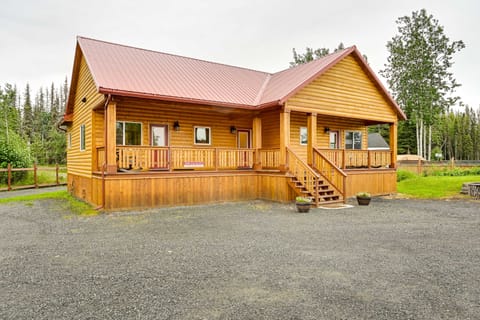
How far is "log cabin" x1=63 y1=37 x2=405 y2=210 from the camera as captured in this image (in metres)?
10.5

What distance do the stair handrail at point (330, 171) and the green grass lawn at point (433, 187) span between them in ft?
15.1

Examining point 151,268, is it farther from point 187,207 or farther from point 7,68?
point 7,68

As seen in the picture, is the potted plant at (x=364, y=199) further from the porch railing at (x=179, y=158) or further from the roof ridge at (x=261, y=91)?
the roof ridge at (x=261, y=91)

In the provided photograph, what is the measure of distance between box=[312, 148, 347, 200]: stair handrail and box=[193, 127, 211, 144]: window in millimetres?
4686

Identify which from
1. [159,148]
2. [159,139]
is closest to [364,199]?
[159,148]

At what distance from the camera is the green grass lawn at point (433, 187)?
46.0 ft

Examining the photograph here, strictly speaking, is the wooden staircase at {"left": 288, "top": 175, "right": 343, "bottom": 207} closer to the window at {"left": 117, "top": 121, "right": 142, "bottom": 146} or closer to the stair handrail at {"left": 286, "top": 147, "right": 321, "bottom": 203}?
the stair handrail at {"left": 286, "top": 147, "right": 321, "bottom": 203}

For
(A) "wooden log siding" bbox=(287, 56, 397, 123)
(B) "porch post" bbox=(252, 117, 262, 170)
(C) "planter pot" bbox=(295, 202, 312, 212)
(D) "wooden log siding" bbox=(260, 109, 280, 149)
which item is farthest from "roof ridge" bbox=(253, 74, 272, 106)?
(C) "planter pot" bbox=(295, 202, 312, 212)

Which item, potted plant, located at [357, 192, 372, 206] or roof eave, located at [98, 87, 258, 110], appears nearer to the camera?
roof eave, located at [98, 87, 258, 110]

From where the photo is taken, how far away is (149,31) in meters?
30.7

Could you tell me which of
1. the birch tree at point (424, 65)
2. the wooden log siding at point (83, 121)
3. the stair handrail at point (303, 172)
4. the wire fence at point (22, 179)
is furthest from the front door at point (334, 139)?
the birch tree at point (424, 65)

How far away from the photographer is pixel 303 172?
37.2ft

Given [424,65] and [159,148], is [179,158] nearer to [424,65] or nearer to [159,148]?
[159,148]

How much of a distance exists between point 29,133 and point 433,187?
195ft
